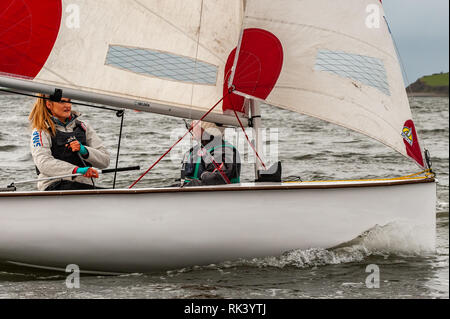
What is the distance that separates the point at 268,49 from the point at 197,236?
125 cm

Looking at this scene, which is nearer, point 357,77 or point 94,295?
point 94,295

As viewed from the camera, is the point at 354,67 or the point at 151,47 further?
the point at 151,47

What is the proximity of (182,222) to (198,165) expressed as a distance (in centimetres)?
68

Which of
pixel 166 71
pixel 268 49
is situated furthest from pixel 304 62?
pixel 166 71

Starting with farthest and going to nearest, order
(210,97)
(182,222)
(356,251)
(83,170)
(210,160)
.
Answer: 1. (210,160)
2. (210,97)
3. (356,251)
4. (83,170)
5. (182,222)

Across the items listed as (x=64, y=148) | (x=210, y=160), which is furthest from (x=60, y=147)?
(x=210, y=160)

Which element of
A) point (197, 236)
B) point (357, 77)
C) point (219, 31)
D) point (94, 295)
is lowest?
point (94, 295)

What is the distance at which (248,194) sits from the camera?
4.38 meters

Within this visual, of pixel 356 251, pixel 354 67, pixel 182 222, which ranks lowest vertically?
pixel 356 251

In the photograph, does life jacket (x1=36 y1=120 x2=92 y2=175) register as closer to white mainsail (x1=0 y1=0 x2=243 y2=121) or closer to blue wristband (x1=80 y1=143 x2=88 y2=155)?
blue wristband (x1=80 y1=143 x2=88 y2=155)

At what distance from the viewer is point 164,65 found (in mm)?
4773

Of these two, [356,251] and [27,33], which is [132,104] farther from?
[356,251]

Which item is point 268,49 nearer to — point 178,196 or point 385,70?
point 385,70

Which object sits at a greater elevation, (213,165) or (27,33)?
(27,33)
